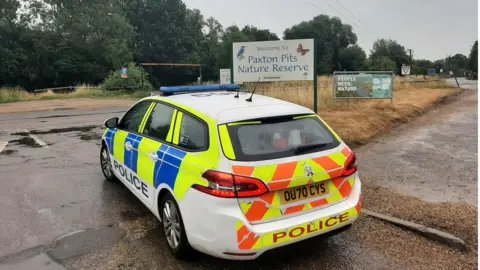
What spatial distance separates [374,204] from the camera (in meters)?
4.94

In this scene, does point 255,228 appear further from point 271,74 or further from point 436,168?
point 271,74

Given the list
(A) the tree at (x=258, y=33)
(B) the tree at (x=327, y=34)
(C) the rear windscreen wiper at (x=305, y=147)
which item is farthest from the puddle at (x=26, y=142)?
(A) the tree at (x=258, y=33)

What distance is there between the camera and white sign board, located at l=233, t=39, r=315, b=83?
31.4 ft

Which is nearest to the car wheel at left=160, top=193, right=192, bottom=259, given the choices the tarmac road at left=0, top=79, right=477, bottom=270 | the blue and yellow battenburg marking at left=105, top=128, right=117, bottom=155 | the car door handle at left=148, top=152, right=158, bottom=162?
the tarmac road at left=0, top=79, right=477, bottom=270

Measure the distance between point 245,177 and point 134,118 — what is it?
245cm

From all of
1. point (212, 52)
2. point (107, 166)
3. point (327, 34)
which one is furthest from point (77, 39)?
point (107, 166)

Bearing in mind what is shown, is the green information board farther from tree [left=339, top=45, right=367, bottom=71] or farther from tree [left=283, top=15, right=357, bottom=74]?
tree [left=283, top=15, right=357, bottom=74]

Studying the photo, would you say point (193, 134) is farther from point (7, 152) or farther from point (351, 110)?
point (351, 110)

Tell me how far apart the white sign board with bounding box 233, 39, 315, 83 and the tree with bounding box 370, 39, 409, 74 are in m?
62.4

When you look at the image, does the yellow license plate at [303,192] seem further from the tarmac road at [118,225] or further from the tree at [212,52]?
the tree at [212,52]

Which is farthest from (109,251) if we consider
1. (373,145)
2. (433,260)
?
(373,145)

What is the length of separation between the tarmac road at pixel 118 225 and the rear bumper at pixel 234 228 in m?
0.15

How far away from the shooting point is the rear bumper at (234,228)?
3.03m

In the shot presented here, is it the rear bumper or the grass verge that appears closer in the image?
the rear bumper
